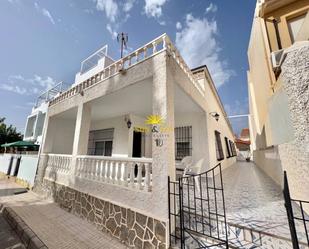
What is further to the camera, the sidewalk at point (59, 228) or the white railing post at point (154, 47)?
the white railing post at point (154, 47)

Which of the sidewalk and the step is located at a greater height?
the step

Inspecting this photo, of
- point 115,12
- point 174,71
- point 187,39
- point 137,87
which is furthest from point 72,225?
point 187,39

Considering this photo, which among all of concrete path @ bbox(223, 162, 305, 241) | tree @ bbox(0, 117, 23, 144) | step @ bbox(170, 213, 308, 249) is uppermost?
tree @ bbox(0, 117, 23, 144)

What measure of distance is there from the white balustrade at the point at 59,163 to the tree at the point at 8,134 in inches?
818

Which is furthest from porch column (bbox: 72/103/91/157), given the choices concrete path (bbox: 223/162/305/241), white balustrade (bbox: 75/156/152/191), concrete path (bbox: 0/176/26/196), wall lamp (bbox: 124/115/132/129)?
concrete path (bbox: 0/176/26/196)

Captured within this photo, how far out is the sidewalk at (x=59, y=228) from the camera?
295 cm

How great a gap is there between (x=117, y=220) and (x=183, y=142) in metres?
4.31

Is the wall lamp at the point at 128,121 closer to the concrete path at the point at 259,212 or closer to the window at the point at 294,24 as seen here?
the concrete path at the point at 259,212

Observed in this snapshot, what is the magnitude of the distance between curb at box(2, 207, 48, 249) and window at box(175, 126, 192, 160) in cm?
517

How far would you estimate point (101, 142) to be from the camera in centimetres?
830

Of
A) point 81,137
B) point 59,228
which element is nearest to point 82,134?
point 81,137

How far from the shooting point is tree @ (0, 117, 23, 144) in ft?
63.3

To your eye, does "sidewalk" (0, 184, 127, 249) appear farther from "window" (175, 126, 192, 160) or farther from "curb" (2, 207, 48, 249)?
"window" (175, 126, 192, 160)

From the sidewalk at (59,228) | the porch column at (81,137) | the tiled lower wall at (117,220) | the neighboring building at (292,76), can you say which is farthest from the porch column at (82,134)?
the neighboring building at (292,76)
